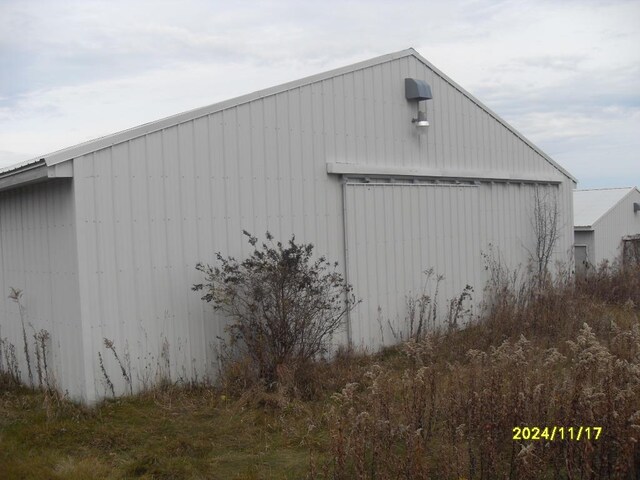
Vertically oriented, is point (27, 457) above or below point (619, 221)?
below

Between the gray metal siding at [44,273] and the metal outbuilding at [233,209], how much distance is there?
0.03 meters

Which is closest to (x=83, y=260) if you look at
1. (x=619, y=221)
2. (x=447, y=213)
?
(x=447, y=213)

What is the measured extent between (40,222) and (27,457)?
309cm

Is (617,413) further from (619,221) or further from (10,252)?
(619,221)

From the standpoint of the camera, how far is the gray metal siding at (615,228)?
20.7 m

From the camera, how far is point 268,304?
27.5 feet

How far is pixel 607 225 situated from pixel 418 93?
39.7ft

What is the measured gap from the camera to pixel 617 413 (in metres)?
4.71

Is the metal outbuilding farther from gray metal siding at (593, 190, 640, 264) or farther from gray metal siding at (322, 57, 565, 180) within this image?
gray metal siding at (593, 190, 640, 264)

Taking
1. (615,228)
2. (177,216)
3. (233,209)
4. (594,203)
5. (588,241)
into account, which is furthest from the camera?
(594,203)

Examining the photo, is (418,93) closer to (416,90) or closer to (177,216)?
(416,90)

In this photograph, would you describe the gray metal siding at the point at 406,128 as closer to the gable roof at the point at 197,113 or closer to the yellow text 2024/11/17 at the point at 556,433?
the gable roof at the point at 197,113

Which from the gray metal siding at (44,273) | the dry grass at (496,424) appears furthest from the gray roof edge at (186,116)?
the dry grass at (496,424)

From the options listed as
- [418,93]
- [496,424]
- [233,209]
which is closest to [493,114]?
[418,93]
